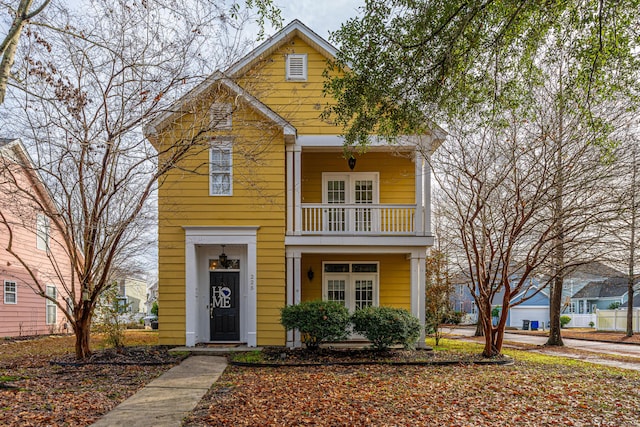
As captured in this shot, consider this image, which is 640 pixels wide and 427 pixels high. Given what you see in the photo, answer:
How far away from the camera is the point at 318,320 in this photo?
11906 mm

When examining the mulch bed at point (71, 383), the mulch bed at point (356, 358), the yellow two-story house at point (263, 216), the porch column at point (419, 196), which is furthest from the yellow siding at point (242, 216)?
the porch column at point (419, 196)

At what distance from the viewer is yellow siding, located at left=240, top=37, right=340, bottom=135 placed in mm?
14133

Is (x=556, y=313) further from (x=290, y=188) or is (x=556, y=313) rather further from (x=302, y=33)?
(x=302, y=33)

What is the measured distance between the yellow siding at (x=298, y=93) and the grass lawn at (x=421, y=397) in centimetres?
687

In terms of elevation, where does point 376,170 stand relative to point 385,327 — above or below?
above

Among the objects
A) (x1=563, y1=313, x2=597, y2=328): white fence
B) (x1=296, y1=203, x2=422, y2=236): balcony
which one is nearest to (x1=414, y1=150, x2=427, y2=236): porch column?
(x1=296, y1=203, x2=422, y2=236): balcony

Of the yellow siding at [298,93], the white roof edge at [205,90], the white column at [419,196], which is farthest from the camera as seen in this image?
the yellow siding at [298,93]

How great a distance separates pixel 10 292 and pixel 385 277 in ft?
46.8

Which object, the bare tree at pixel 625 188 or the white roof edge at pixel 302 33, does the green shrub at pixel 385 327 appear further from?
the white roof edge at pixel 302 33

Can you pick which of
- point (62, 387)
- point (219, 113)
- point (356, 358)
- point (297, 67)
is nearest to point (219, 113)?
point (219, 113)

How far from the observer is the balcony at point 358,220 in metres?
13.8

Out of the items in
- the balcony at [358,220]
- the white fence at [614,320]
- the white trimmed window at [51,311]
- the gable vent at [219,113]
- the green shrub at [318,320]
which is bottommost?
the white fence at [614,320]

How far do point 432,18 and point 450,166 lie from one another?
6341 millimetres

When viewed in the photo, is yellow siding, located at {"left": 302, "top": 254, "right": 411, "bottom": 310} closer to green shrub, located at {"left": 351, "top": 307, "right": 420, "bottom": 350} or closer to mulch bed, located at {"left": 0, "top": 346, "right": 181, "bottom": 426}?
green shrub, located at {"left": 351, "top": 307, "right": 420, "bottom": 350}
